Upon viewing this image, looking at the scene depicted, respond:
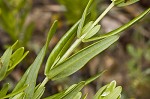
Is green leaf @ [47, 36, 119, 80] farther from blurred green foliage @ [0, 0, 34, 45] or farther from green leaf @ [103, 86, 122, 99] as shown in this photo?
blurred green foliage @ [0, 0, 34, 45]

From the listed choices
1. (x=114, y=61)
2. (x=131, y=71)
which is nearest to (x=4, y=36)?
(x=114, y=61)

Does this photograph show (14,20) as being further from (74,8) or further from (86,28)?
(86,28)

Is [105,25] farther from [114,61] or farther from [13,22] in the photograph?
[13,22]

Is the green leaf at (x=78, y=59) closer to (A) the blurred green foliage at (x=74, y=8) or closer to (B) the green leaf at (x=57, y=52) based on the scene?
(B) the green leaf at (x=57, y=52)

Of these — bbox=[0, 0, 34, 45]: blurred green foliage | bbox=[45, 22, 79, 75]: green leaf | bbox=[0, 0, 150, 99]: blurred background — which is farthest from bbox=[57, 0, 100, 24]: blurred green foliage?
bbox=[45, 22, 79, 75]: green leaf

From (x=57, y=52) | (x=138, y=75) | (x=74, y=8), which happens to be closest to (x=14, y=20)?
(x=74, y=8)

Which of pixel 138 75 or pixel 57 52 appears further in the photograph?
pixel 138 75

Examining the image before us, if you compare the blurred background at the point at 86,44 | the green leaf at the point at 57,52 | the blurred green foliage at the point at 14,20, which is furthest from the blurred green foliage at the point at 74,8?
the green leaf at the point at 57,52

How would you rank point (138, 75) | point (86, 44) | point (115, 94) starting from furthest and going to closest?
point (86, 44) < point (138, 75) < point (115, 94)

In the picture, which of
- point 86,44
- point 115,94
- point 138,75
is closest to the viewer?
point 115,94
